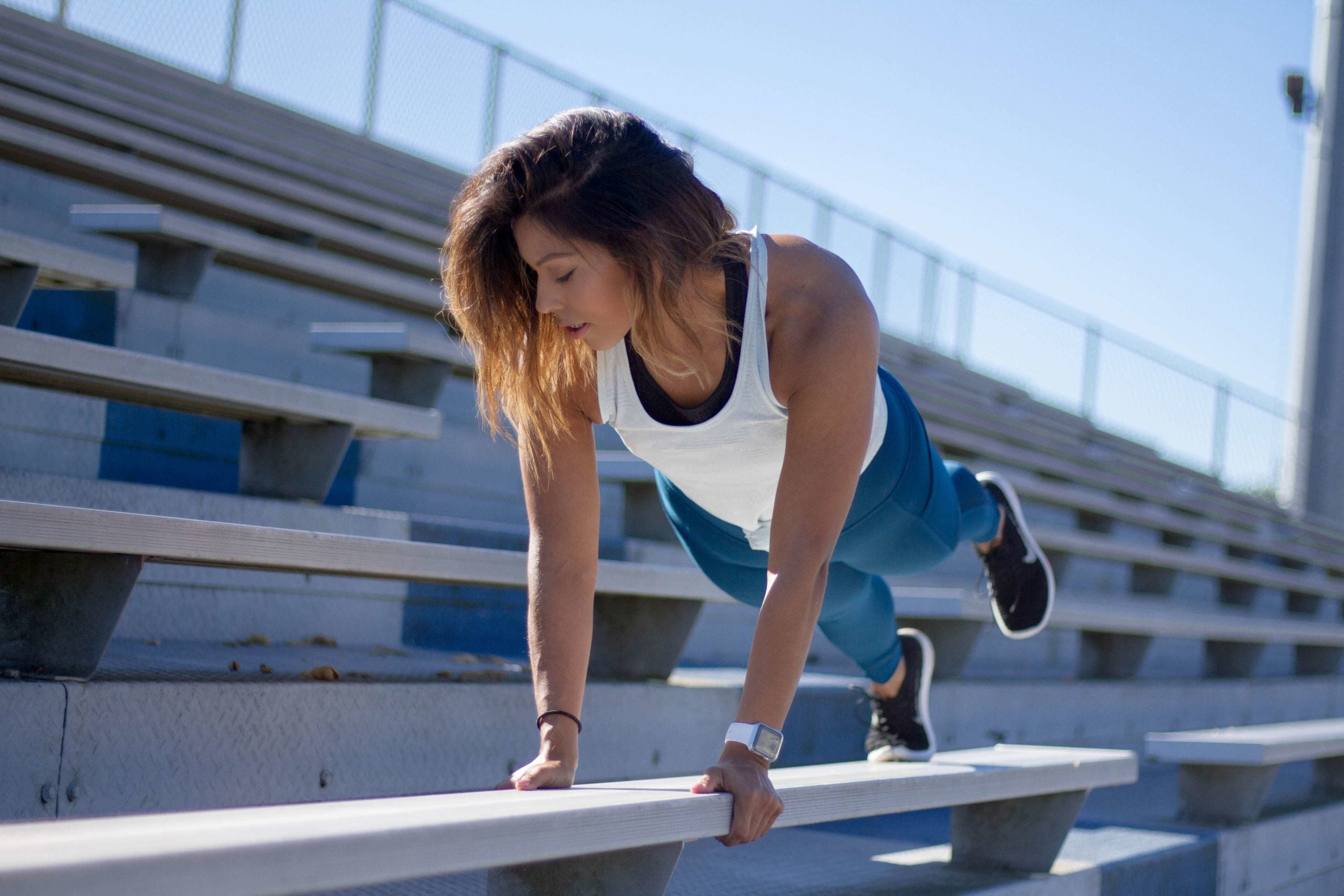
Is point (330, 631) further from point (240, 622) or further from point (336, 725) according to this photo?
point (336, 725)

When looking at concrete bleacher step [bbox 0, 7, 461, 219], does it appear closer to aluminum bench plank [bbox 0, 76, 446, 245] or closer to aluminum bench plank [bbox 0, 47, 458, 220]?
aluminum bench plank [bbox 0, 47, 458, 220]

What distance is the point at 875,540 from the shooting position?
1.66 metres

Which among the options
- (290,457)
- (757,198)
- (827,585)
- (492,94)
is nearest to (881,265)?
(757,198)

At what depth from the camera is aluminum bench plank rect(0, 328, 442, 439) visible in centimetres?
160

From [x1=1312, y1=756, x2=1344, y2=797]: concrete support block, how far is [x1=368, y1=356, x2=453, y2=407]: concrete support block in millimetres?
2367

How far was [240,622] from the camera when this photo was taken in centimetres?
193

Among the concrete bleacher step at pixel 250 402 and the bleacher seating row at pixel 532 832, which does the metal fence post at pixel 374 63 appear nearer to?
the concrete bleacher step at pixel 250 402

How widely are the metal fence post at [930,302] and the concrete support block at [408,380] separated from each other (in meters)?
6.81

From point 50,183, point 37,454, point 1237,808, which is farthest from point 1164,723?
point 50,183

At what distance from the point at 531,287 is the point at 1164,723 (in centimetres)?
292

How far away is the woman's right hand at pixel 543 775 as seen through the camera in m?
1.12

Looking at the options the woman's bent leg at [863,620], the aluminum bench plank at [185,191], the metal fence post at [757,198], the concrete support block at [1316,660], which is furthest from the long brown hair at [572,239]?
the metal fence post at [757,198]

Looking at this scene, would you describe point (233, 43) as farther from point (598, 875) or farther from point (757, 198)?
point (598, 875)

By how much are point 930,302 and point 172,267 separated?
7134 millimetres
